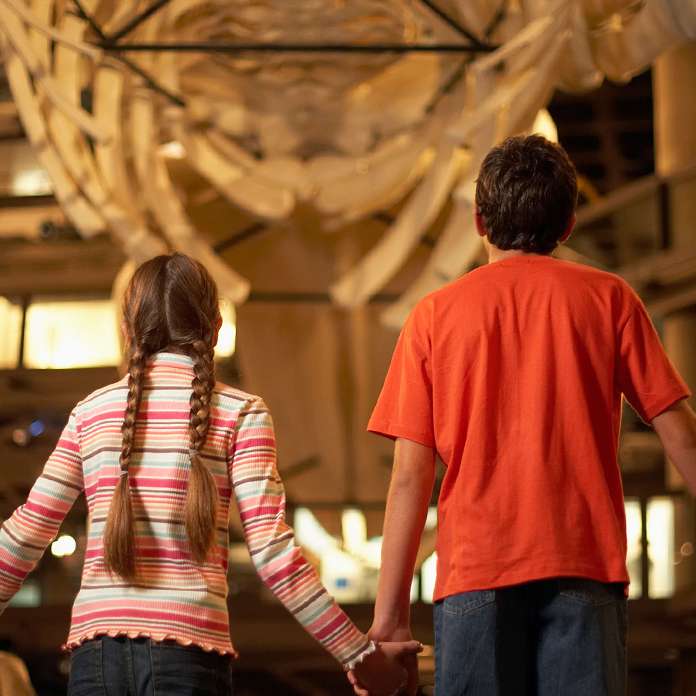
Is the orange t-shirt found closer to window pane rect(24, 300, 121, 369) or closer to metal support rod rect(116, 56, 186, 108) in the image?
→ metal support rod rect(116, 56, 186, 108)

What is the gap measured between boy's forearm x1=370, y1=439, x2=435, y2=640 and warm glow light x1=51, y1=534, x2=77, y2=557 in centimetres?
644

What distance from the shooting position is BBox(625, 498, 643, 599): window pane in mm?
7105

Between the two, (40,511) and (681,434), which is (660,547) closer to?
(681,434)

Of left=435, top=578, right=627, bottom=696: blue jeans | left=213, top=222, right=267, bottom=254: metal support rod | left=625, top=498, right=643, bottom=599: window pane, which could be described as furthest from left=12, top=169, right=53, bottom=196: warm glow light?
left=435, top=578, right=627, bottom=696: blue jeans

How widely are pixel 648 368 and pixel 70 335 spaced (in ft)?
24.7

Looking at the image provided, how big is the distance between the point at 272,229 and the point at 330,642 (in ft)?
17.7

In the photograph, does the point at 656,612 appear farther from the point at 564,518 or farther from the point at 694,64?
the point at 564,518

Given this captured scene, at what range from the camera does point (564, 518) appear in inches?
65.5

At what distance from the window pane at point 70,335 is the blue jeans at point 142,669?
6.92 metres

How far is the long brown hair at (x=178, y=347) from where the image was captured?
5.84 ft

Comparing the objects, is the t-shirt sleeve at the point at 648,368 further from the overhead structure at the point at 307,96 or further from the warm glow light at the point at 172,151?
the warm glow light at the point at 172,151

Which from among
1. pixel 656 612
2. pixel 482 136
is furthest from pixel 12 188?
pixel 656 612

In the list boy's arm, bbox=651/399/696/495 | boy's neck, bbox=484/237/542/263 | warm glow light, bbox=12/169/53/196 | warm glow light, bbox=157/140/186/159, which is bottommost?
boy's arm, bbox=651/399/696/495

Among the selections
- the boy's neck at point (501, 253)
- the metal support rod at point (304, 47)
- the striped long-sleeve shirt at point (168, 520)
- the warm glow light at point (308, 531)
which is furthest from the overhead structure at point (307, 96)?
the striped long-sleeve shirt at point (168, 520)
